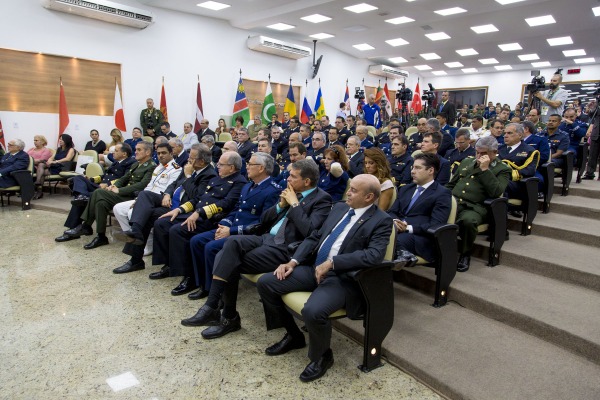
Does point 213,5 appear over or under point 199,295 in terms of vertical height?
over

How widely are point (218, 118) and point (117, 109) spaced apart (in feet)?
8.22

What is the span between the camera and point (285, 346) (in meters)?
2.21

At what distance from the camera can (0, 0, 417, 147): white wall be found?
686 cm

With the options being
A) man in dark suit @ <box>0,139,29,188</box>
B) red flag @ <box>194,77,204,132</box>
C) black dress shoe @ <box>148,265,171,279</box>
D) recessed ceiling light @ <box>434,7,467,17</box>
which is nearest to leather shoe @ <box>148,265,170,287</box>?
black dress shoe @ <box>148,265,171,279</box>

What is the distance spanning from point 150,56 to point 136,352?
7.68 metres

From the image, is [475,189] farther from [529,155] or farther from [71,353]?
[71,353]

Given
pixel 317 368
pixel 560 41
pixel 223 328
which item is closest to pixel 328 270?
pixel 317 368

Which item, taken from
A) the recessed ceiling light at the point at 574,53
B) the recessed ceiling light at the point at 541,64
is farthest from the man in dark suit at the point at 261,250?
the recessed ceiling light at the point at 541,64

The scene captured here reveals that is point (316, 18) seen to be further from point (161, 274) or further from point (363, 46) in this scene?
point (161, 274)

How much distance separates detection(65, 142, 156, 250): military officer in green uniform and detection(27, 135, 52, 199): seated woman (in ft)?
8.87

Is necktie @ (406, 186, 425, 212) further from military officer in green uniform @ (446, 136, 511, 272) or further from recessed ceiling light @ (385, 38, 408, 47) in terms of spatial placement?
recessed ceiling light @ (385, 38, 408, 47)

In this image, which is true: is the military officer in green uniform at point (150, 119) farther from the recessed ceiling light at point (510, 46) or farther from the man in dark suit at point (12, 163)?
the recessed ceiling light at point (510, 46)

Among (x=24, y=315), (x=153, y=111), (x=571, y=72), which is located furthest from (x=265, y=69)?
(x=571, y=72)

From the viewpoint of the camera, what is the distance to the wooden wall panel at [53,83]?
6801mm
